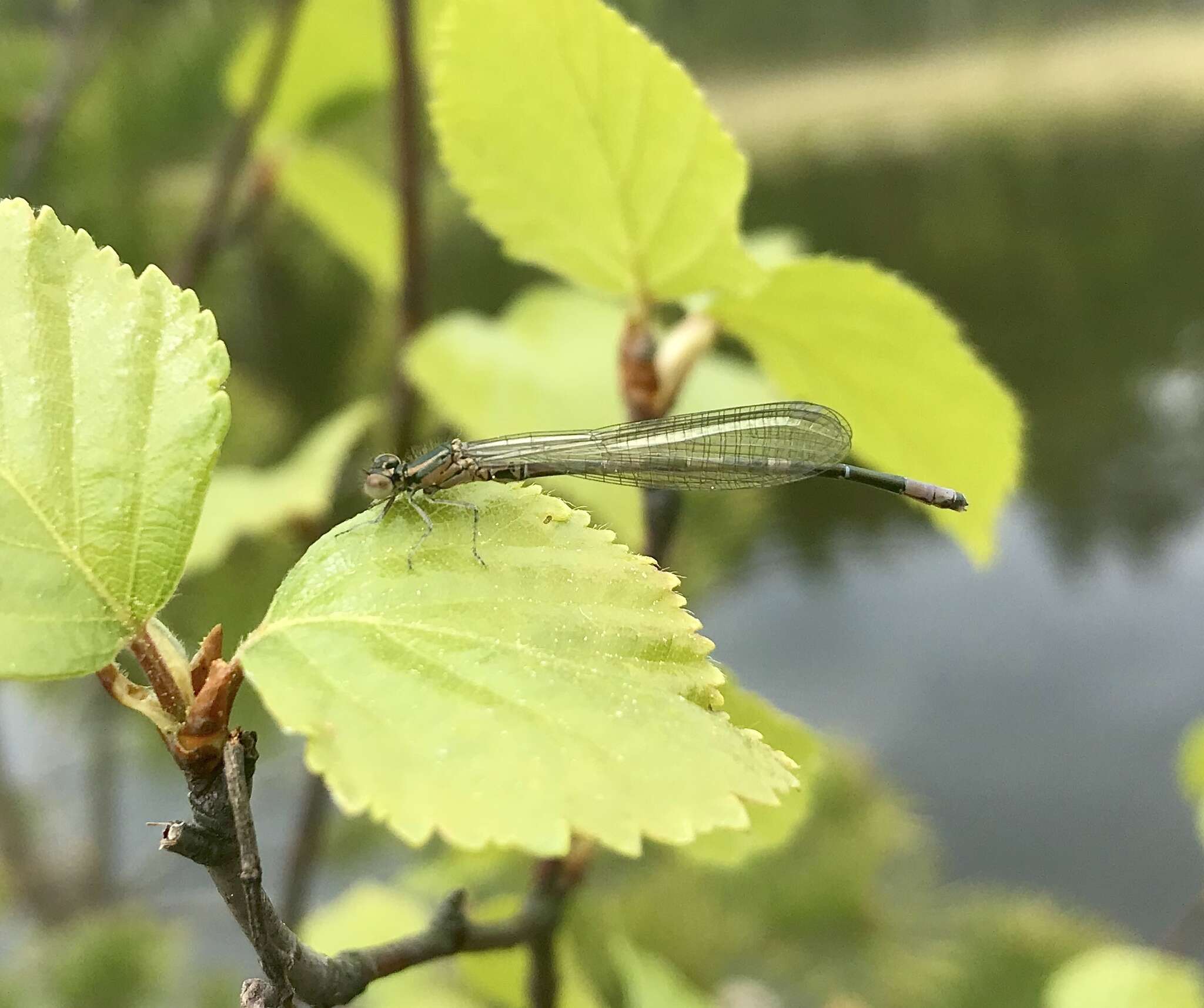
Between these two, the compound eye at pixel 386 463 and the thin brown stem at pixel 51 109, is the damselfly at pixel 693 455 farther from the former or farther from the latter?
the thin brown stem at pixel 51 109

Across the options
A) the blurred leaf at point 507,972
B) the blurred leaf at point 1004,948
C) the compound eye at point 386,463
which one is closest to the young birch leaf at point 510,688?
the compound eye at point 386,463

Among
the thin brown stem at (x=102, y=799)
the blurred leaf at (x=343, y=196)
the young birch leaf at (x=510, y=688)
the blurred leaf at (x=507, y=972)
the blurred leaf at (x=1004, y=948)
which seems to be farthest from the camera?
the thin brown stem at (x=102, y=799)

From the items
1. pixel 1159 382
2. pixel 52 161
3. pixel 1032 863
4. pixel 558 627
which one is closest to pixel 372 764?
pixel 558 627

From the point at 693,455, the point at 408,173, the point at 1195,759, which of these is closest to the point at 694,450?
the point at 693,455

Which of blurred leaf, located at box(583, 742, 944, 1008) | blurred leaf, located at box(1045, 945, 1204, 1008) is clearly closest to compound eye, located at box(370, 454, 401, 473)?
blurred leaf, located at box(1045, 945, 1204, 1008)

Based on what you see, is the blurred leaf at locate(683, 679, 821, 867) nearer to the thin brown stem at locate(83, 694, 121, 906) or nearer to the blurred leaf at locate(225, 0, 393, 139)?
the blurred leaf at locate(225, 0, 393, 139)

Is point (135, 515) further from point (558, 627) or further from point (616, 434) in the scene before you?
point (616, 434)

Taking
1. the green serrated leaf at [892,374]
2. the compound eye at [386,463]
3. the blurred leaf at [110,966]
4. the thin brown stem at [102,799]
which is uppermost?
the green serrated leaf at [892,374]

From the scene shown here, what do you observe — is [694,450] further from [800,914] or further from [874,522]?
[874,522]
